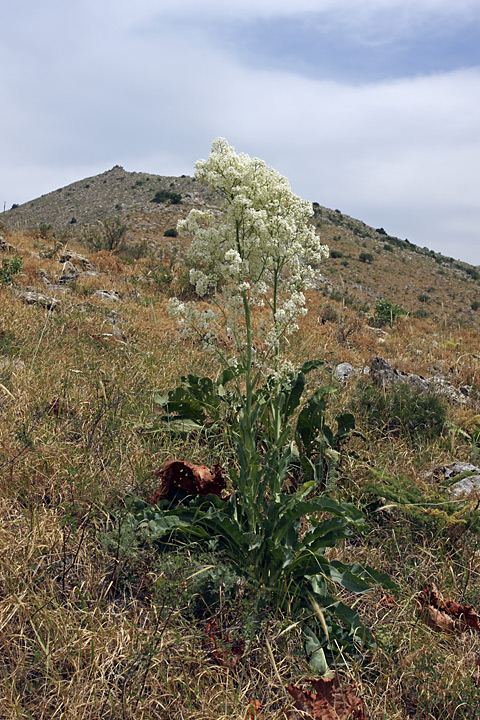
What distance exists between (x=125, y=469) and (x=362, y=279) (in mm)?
26256

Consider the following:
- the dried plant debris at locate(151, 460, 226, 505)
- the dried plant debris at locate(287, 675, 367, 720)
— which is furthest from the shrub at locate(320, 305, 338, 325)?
the dried plant debris at locate(287, 675, 367, 720)

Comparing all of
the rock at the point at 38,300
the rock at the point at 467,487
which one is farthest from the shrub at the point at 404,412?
the rock at the point at 38,300

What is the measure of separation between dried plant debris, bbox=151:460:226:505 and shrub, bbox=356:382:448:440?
184 cm

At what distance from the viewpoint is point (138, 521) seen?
2316 mm

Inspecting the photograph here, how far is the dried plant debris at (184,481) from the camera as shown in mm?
2486

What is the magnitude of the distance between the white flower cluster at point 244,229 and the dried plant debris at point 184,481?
84 centimetres

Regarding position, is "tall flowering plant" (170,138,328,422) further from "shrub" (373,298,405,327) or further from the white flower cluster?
"shrub" (373,298,405,327)

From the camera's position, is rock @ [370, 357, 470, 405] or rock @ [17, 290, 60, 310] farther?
rock @ [17, 290, 60, 310]

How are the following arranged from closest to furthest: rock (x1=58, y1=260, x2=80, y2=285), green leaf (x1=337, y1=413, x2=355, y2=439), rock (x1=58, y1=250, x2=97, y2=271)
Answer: green leaf (x1=337, y1=413, x2=355, y2=439), rock (x1=58, y1=260, x2=80, y2=285), rock (x1=58, y1=250, x2=97, y2=271)

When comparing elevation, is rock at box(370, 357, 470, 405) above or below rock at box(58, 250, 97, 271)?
below

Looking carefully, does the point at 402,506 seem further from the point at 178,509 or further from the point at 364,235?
the point at 364,235

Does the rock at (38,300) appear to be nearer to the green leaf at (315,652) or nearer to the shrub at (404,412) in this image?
the shrub at (404,412)

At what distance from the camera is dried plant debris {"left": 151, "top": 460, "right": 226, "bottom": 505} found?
2.49 metres

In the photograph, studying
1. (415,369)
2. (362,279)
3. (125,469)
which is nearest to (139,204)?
(362,279)
